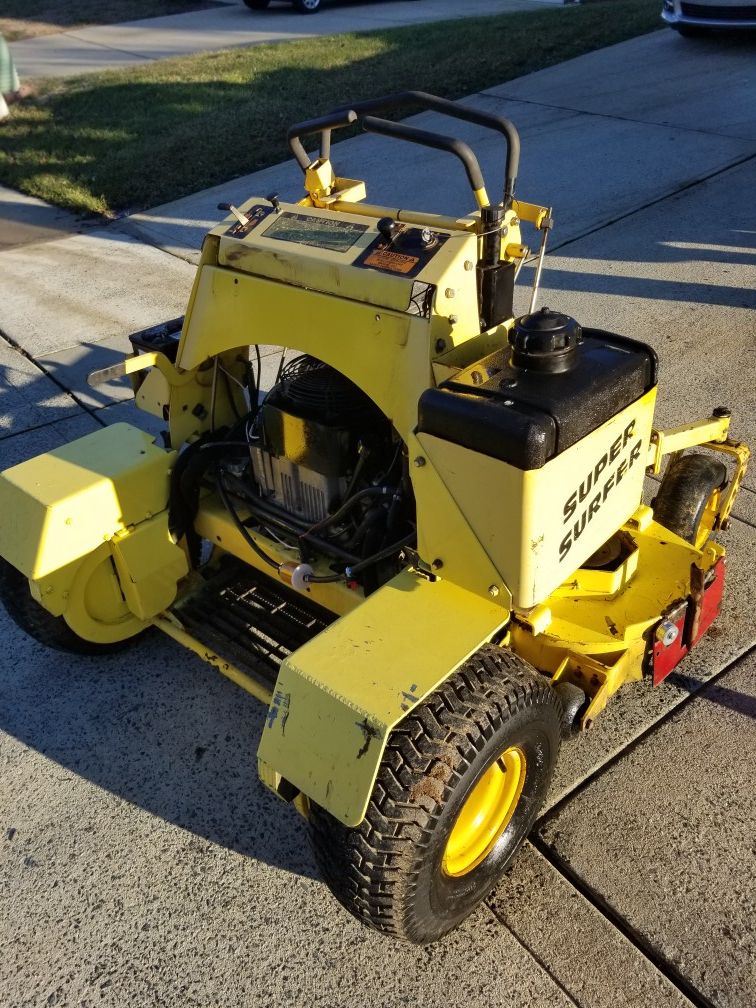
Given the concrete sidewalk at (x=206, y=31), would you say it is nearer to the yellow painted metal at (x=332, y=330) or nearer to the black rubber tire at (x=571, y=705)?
the yellow painted metal at (x=332, y=330)

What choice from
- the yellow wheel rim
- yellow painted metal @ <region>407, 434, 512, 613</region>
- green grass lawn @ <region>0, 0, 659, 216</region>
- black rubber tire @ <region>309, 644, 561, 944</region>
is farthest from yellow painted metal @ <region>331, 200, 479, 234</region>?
green grass lawn @ <region>0, 0, 659, 216</region>

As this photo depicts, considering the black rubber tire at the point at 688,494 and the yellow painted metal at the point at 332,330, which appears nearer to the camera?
the yellow painted metal at the point at 332,330

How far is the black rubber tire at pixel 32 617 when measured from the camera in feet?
9.89

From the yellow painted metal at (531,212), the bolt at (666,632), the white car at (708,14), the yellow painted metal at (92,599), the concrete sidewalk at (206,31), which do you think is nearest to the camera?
the yellow painted metal at (531,212)

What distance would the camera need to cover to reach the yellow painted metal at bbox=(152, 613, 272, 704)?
275 cm

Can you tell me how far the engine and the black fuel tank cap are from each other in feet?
1.72

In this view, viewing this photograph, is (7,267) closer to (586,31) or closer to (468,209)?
(468,209)

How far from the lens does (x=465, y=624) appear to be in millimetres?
2205

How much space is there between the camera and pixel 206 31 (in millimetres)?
15391

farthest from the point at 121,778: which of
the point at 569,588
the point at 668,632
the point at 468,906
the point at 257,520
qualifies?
the point at 668,632

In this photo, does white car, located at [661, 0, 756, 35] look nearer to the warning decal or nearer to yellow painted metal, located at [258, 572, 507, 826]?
the warning decal

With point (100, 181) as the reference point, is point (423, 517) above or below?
above

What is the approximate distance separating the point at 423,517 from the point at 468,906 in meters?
1.02

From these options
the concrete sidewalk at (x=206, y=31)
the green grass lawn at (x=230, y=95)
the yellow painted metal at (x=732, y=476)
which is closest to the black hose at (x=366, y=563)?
the yellow painted metal at (x=732, y=476)
